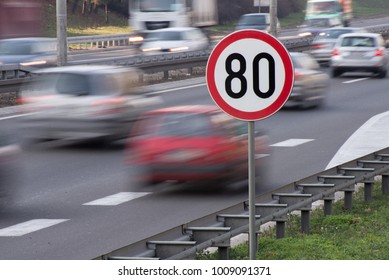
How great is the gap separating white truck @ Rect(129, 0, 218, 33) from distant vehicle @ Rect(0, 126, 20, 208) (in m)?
39.8

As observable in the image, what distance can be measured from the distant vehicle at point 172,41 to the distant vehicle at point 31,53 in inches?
419

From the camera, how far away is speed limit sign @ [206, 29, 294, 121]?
28.5ft

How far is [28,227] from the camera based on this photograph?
48.8 feet

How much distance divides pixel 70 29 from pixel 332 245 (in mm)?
70987

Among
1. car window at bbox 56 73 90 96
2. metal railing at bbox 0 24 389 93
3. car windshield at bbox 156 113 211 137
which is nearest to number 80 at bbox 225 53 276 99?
car windshield at bbox 156 113 211 137

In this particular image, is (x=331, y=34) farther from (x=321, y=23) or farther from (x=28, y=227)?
(x=28, y=227)

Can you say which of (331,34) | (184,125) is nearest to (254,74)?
(184,125)

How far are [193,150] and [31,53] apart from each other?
1938 cm

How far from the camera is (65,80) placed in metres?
23.1

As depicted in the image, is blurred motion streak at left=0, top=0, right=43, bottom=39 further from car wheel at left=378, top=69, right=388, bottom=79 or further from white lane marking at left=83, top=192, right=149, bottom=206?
white lane marking at left=83, top=192, right=149, bottom=206

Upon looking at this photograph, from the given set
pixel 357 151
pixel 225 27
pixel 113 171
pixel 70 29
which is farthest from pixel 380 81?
pixel 225 27

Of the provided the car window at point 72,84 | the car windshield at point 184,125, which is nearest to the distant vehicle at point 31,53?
the car window at point 72,84

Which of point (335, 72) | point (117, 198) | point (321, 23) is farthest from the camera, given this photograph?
point (321, 23)
